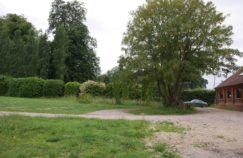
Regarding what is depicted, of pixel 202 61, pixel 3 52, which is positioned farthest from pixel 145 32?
pixel 3 52

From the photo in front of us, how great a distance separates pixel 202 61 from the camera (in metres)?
30.8

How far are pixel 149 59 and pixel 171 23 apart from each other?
3487mm

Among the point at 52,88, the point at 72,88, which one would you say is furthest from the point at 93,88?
the point at 52,88

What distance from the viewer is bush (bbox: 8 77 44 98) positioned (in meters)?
47.7

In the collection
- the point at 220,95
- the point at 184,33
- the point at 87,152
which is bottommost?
the point at 87,152

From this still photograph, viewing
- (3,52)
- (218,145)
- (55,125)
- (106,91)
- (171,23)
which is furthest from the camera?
(3,52)

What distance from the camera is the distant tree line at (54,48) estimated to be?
6131 centimetres

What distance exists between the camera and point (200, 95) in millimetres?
55562

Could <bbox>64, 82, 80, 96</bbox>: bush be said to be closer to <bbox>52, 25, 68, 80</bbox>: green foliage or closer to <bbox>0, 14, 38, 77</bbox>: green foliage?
<bbox>52, 25, 68, 80</bbox>: green foliage

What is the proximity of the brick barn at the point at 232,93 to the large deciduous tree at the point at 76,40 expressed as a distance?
87.2 feet

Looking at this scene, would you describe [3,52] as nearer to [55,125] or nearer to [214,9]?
[214,9]

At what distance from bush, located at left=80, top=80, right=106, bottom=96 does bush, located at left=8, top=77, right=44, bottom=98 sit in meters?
6.07

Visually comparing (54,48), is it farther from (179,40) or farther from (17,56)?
(179,40)

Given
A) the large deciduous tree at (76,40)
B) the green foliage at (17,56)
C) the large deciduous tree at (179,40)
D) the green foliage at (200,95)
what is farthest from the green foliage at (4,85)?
the green foliage at (200,95)
